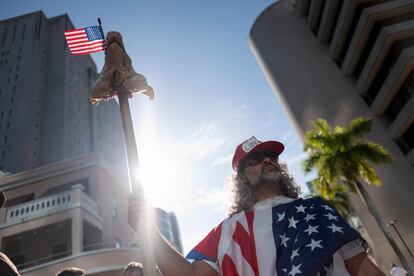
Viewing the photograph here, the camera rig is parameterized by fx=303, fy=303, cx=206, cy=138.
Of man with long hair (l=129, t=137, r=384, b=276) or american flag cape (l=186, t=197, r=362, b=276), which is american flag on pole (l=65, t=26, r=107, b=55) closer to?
man with long hair (l=129, t=137, r=384, b=276)

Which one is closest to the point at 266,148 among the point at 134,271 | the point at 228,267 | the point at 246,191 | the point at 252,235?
the point at 246,191

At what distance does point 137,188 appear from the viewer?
218 cm

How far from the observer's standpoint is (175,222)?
120250 millimetres

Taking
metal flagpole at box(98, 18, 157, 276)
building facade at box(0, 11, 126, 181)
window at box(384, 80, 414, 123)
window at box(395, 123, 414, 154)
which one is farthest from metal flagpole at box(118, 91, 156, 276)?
building facade at box(0, 11, 126, 181)

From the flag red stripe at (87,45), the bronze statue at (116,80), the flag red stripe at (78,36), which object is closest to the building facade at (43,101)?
the flag red stripe at (78,36)

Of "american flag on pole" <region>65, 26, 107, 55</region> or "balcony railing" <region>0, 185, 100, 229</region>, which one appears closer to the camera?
"american flag on pole" <region>65, 26, 107, 55</region>

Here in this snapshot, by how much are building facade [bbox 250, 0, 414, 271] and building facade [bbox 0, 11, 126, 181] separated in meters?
30.6

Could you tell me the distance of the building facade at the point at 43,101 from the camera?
4744 cm

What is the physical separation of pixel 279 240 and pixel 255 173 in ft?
2.14

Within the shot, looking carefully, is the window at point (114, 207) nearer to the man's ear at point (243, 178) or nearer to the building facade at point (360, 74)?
the building facade at point (360, 74)

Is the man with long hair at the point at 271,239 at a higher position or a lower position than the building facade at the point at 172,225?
lower

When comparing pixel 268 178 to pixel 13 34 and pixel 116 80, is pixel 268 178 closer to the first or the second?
pixel 116 80

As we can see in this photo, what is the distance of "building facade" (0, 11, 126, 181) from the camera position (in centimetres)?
4744

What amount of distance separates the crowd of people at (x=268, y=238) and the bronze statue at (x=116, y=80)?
3.40ft
